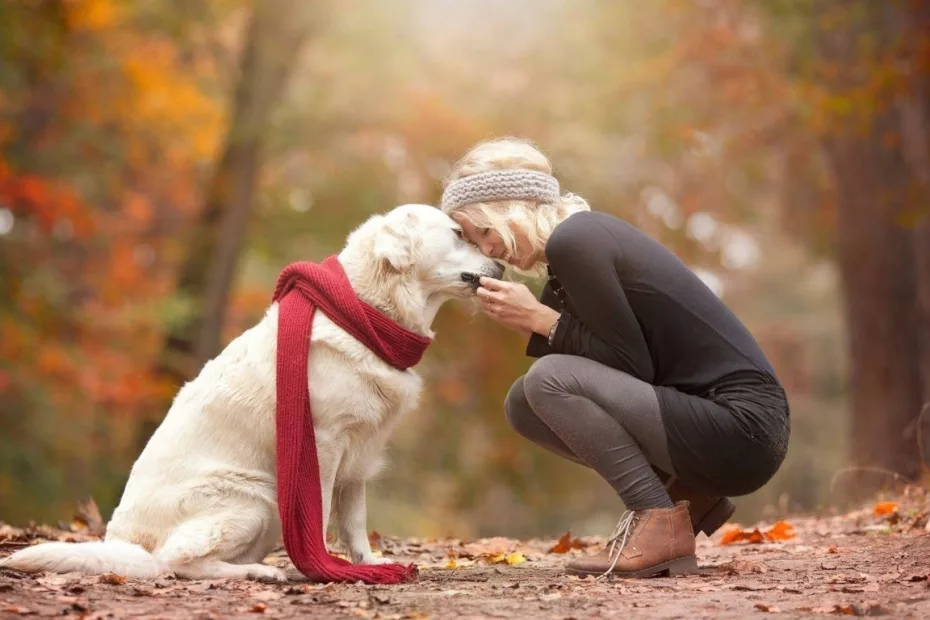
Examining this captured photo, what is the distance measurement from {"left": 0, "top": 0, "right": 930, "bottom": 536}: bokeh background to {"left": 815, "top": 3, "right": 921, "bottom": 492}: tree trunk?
0.02 metres

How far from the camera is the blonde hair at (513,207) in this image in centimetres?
414

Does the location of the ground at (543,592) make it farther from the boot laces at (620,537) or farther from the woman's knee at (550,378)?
the woman's knee at (550,378)

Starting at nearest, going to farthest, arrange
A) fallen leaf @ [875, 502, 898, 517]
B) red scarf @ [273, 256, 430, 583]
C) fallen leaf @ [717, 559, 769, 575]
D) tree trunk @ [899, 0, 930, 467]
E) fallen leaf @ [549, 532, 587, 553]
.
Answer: red scarf @ [273, 256, 430, 583]
fallen leaf @ [717, 559, 769, 575]
fallen leaf @ [549, 532, 587, 553]
fallen leaf @ [875, 502, 898, 517]
tree trunk @ [899, 0, 930, 467]

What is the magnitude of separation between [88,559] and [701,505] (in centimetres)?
243

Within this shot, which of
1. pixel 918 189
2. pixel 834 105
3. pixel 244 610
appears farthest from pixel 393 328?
pixel 918 189

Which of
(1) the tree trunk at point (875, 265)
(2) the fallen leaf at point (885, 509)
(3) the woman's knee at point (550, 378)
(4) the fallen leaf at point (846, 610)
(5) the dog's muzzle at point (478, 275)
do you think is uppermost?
(1) the tree trunk at point (875, 265)

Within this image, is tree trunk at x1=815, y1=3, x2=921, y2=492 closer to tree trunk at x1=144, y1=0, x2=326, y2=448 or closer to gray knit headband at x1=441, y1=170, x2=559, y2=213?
tree trunk at x1=144, y1=0, x2=326, y2=448

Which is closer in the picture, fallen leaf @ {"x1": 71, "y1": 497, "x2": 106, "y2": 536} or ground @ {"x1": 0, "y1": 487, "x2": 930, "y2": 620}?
ground @ {"x1": 0, "y1": 487, "x2": 930, "y2": 620}

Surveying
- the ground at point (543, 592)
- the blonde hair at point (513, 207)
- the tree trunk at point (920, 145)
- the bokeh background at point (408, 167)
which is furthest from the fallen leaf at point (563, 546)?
the tree trunk at point (920, 145)

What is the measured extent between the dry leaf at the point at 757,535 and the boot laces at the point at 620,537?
5.34ft

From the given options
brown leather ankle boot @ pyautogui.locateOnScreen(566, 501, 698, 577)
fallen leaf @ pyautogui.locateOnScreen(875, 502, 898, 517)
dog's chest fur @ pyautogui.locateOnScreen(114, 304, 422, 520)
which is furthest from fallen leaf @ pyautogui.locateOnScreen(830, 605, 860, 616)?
fallen leaf @ pyautogui.locateOnScreen(875, 502, 898, 517)

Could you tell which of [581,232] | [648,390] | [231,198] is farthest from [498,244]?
[231,198]

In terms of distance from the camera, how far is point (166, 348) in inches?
422

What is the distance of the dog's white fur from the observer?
3777 millimetres
